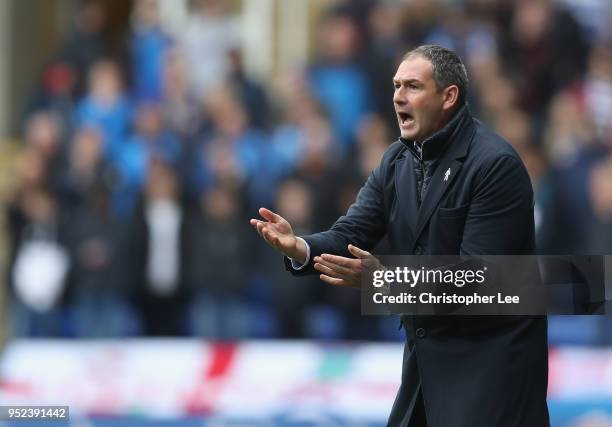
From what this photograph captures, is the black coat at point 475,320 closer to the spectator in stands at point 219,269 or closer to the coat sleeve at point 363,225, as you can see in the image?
the coat sleeve at point 363,225

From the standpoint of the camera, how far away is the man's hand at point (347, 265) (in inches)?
206

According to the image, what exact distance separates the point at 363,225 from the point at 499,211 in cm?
64

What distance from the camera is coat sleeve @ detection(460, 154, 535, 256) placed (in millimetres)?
5121

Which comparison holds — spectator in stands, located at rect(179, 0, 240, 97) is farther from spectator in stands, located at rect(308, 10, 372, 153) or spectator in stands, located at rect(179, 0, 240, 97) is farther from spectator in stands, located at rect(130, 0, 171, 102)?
spectator in stands, located at rect(308, 10, 372, 153)

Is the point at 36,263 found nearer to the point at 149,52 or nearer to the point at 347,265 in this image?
the point at 149,52

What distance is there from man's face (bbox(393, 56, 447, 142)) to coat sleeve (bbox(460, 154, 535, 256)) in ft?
0.96

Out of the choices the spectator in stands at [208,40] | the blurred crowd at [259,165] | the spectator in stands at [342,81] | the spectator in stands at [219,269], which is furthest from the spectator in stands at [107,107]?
the spectator in stands at [342,81]

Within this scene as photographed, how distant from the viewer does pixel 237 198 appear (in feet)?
38.9

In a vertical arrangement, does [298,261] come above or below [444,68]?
below

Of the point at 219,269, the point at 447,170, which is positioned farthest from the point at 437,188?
the point at 219,269

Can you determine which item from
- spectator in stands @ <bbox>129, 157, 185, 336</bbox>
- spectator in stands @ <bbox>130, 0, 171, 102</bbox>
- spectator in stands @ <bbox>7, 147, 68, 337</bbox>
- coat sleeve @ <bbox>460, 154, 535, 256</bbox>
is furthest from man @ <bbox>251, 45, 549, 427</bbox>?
spectator in stands @ <bbox>130, 0, 171, 102</bbox>

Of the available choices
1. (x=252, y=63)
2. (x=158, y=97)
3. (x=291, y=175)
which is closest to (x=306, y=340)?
(x=291, y=175)

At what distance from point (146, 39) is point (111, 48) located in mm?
418

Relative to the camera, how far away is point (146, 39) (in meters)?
14.0
